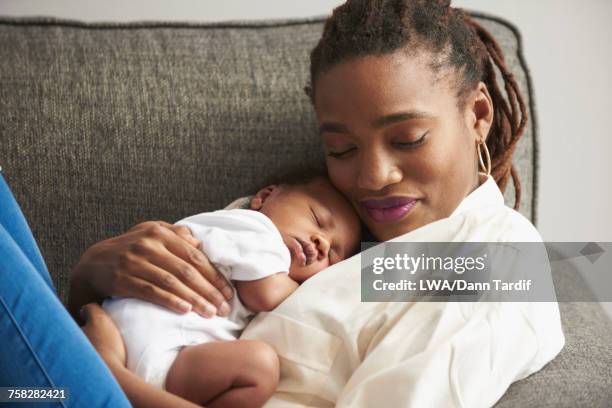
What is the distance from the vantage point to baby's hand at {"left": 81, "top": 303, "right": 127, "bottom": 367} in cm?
113

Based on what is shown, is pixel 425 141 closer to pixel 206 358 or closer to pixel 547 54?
pixel 206 358

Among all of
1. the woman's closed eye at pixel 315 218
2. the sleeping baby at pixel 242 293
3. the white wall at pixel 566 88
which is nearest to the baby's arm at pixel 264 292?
the sleeping baby at pixel 242 293

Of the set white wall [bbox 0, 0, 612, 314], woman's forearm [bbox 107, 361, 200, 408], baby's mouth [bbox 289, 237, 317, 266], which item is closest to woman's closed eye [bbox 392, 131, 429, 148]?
baby's mouth [bbox 289, 237, 317, 266]

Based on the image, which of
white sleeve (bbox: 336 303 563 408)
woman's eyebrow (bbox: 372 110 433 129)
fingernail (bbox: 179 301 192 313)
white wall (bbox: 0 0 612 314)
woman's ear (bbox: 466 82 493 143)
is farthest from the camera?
white wall (bbox: 0 0 612 314)

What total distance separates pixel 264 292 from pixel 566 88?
4.32 feet

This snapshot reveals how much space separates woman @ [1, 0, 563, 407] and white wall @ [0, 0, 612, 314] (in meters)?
0.70

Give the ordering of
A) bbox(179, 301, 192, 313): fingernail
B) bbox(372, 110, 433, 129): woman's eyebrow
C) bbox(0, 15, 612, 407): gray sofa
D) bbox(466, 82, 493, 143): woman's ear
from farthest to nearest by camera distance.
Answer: bbox(0, 15, 612, 407): gray sofa < bbox(466, 82, 493, 143): woman's ear < bbox(372, 110, 433, 129): woman's eyebrow < bbox(179, 301, 192, 313): fingernail

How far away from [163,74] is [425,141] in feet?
1.99

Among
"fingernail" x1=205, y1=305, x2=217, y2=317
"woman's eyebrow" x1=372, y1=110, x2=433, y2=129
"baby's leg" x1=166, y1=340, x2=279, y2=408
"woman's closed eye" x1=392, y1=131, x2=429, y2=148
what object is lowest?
"baby's leg" x1=166, y1=340, x2=279, y2=408

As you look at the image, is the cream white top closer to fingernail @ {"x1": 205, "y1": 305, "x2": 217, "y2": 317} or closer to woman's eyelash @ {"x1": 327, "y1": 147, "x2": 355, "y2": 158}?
fingernail @ {"x1": 205, "y1": 305, "x2": 217, "y2": 317}

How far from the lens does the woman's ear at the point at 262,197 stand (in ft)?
4.67

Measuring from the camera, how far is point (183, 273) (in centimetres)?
122

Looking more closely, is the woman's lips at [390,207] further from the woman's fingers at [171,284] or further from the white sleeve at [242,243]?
the woman's fingers at [171,284]

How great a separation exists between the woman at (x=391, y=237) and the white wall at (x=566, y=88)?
70 cm
